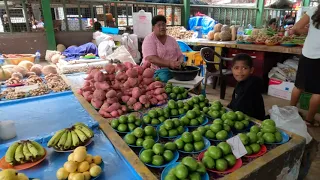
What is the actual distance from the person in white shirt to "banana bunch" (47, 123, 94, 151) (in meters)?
3.13

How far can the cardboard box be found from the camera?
14.4 ft

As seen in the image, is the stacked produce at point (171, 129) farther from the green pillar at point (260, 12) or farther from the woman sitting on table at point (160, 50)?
the green pillar at point (260, 12)

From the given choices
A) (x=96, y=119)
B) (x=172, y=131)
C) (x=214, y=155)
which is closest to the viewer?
(x=214, y=155)

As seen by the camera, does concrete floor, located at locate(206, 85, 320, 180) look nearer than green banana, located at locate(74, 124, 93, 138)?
No

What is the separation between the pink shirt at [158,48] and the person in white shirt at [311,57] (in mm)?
1790

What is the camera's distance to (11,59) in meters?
3.88

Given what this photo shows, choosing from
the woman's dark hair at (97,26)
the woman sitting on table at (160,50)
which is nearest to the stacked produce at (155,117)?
the woman sitting on table at (160,50)

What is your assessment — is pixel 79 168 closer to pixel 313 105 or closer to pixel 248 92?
pixel 248 92

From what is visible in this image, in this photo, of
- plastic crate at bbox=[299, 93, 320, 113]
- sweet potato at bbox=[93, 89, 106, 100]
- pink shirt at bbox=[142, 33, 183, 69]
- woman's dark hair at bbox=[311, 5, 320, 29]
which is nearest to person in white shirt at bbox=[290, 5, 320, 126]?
woman's dark hair at bbox=[311, 5, 320, 29]

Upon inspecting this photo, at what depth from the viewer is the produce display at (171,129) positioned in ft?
4.92

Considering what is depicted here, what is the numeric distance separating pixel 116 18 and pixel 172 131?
529 centimetres

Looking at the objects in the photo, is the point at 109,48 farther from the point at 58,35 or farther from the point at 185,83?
the point at 185,83

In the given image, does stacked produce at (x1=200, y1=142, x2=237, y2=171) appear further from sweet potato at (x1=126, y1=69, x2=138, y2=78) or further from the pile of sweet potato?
sweet potato at (x1=126, y1=69, x2=138, y2=78)

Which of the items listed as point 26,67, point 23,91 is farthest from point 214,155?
point 26,67
